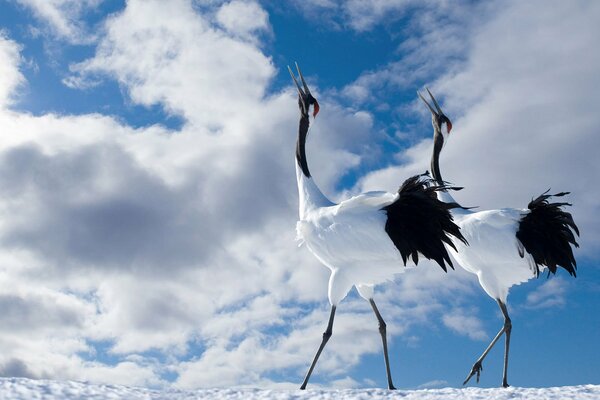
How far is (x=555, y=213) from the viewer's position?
42.9 feet

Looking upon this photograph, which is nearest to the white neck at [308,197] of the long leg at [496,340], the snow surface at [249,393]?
the long leg at [496,340]

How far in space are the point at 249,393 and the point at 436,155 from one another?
8.76 meters

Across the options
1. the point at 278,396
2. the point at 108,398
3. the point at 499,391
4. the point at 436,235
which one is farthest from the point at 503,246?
the point at 108,398

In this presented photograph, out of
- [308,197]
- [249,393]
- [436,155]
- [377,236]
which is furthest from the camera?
[436,155]

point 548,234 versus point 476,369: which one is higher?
point 548,234

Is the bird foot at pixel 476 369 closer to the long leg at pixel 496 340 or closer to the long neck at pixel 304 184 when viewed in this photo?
the long leg at pixel 496 340

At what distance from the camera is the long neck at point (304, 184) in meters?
12.0

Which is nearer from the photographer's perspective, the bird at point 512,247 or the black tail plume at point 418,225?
the black tail plume at point 418,225

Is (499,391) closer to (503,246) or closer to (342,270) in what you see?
(342,270)

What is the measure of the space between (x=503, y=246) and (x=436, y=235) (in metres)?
2.25

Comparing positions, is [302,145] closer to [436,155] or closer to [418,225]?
[418,225]

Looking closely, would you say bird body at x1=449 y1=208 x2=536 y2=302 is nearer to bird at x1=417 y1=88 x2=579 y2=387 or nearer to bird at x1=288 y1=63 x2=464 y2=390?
bird at x1=417 y1=88 x2=579 y2=387

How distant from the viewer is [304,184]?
484 inches

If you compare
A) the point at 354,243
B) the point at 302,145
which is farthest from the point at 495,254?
the point at 302,145
